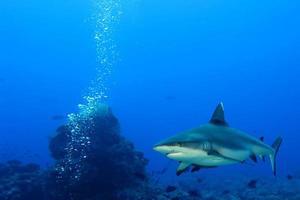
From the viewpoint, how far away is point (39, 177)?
1770cm

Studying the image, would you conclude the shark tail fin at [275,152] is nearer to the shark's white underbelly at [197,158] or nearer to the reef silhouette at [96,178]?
the shark's white underbelly at [197,158]

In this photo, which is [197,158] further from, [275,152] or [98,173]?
[98,173]

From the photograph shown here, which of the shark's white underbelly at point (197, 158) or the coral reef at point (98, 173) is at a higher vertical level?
the coral reef at point (98, 173)

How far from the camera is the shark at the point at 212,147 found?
465cm

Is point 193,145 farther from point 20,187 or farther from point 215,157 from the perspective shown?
point 20,187

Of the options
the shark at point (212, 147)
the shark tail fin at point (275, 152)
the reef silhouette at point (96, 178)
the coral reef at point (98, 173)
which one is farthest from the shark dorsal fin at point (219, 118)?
the coral reef at point (98, 173)

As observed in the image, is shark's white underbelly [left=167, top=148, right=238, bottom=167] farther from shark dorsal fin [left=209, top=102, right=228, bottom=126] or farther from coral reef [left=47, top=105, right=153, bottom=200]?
coral reef [left=47, top=105, right=153, bottom=200]

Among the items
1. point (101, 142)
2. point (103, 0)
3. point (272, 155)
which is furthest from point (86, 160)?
point (103, 0)

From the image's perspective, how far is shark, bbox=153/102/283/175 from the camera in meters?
4.65

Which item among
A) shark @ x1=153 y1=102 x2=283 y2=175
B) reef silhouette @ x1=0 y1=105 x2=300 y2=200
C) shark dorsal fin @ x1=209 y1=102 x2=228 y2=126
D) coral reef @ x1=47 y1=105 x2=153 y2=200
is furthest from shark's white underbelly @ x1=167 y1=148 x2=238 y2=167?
coral reef @ x1=47 y1=105 x2=153 y2=200

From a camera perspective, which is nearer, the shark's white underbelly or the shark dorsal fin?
the shark's white underbelly

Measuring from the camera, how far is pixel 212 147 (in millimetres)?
4840

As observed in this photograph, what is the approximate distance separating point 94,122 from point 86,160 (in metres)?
4.69

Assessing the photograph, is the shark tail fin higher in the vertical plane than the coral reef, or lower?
lower
